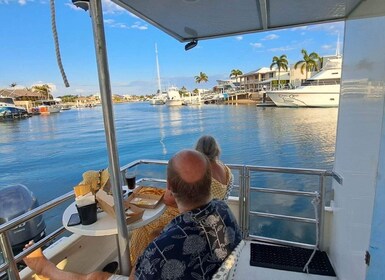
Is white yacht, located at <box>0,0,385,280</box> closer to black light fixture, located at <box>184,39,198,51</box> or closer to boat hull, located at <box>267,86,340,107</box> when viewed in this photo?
black light fixture, located at <box>184,39,198,51</box>

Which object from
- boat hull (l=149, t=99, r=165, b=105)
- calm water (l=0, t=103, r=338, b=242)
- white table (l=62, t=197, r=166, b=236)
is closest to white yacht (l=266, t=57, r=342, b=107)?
calm water (l=0, t=103, r=338, b=242)

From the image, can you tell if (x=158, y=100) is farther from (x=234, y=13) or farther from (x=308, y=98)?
(x=234, y=13)

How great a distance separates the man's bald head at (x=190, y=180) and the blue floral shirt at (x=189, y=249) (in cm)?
5

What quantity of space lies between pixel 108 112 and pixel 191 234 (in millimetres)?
570

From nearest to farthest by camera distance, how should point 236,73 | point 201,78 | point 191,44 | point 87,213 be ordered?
1. point 87,213
2. point 191,44
3. point 236,73
4. point 201,78

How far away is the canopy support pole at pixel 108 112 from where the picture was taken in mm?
868

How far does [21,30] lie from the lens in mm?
1741

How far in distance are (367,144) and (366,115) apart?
150 mm

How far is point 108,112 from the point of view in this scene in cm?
94

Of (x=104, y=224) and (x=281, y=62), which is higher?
(x=281, y=62)

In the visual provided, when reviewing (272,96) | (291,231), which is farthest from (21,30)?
(272,96)

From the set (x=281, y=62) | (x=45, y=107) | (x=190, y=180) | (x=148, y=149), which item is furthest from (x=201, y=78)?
(x=190, y=180)

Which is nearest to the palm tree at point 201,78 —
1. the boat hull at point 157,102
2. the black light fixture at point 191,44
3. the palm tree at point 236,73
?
the palm tree at point 236,73

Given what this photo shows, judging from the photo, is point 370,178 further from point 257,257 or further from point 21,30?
point 21,30
